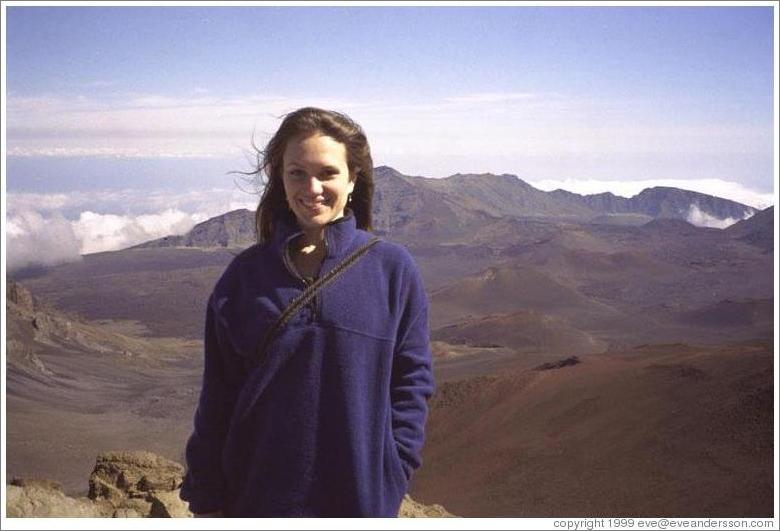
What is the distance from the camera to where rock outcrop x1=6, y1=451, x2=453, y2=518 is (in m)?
4.41

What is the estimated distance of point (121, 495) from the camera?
6.16m

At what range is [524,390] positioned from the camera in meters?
13.6

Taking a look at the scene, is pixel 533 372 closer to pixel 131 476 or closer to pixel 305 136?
pixel 131 476

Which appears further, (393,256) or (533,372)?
(533,372)

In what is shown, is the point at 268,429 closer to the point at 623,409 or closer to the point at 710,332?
the point at 623,409

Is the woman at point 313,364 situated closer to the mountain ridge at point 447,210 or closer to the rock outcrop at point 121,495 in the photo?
the rock outcrop at point 121,495

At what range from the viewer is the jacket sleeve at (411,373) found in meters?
2.30

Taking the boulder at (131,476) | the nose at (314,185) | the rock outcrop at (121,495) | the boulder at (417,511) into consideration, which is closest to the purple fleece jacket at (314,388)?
the nose at (314,185)

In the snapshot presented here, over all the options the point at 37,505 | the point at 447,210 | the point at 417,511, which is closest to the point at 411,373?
the point at 37,505

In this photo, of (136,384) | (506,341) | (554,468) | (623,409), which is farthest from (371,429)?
(506,341)

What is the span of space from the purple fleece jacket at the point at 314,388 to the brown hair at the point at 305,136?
0.37 feet

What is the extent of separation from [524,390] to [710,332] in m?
22.4

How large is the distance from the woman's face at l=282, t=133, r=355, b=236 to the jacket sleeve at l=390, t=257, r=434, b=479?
31cm

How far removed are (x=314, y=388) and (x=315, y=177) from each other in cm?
61
